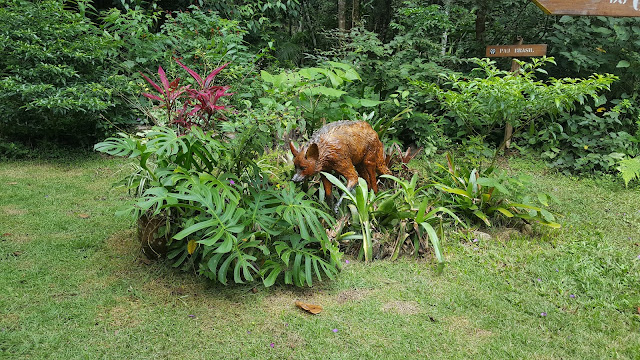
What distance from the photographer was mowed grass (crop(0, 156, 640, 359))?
2.43 meters

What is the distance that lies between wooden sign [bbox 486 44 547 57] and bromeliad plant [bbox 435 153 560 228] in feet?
6.73

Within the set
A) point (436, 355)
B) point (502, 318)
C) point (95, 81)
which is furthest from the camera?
point (95, 81)

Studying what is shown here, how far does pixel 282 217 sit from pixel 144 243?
3.42ft

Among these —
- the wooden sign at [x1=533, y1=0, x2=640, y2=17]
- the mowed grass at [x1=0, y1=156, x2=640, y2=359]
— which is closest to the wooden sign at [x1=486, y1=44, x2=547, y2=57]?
the wooden sign at [x1=533, y1=0, x2=640, y2=17]

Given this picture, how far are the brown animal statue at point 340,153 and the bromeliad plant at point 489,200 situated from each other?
744mm

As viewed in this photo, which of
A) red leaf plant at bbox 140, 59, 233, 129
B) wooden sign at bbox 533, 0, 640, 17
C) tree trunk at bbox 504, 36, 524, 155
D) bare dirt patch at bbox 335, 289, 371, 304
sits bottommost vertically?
bare dirt patch at bbox 335, 289, 371, 304

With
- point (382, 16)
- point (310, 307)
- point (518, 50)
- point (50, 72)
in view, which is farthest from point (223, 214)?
point (382, 16)

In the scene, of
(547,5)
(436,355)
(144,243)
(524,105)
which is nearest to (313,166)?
(144,243)

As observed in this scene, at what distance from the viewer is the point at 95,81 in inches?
230

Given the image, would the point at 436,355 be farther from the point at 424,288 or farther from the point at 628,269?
the point at 628,269

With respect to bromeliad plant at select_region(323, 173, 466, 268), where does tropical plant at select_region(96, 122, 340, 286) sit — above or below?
above

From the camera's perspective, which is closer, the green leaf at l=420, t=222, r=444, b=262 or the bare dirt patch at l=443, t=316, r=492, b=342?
the bare dirt patch at l=443, t=316, r=492, b=342

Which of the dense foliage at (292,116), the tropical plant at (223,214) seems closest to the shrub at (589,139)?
the dense foliage at (292,116)

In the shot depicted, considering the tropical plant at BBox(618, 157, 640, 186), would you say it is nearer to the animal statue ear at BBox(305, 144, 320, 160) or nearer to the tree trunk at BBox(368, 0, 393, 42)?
the animal statue ear at BBox(305, 144, 320, 160)
